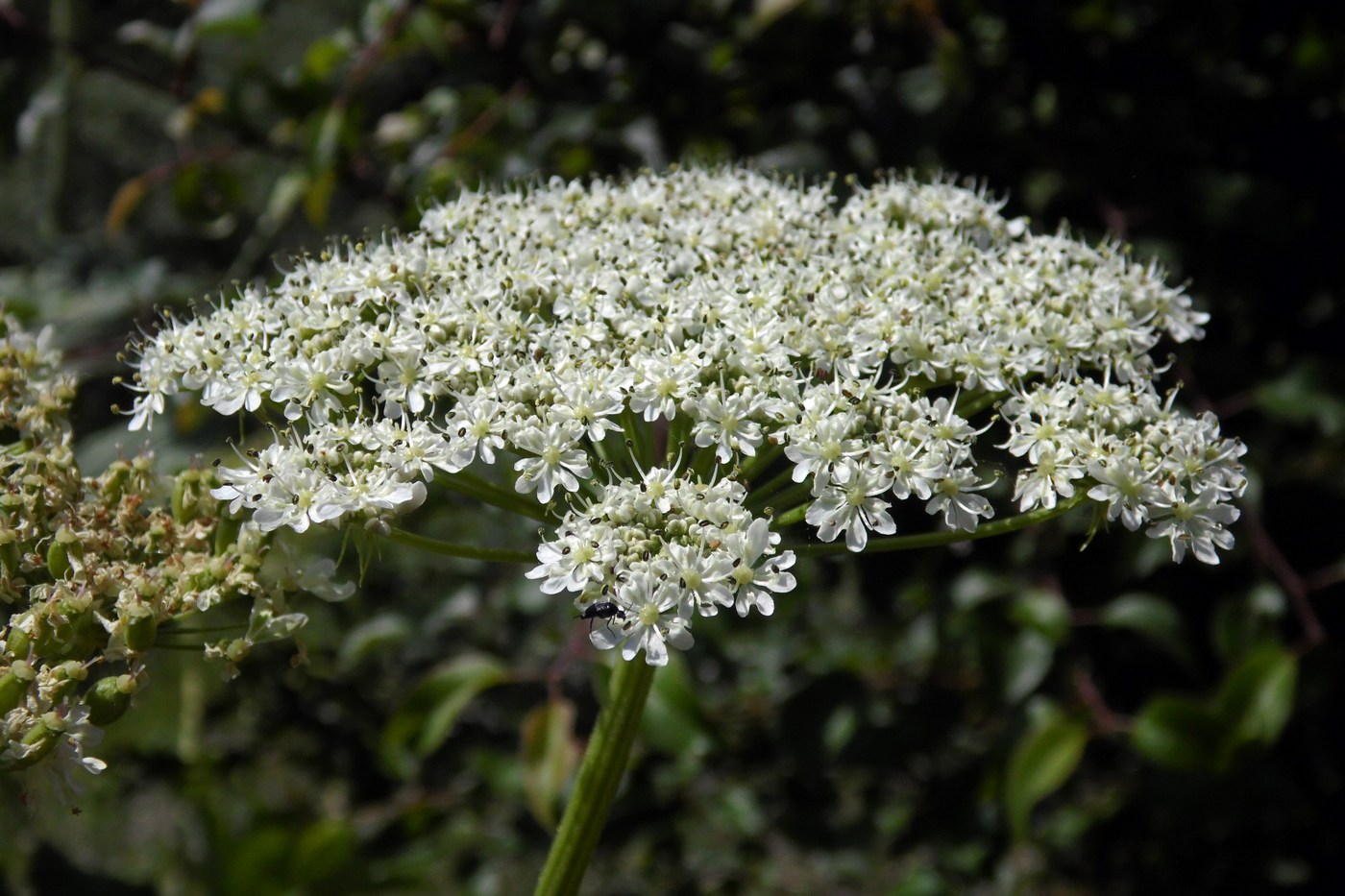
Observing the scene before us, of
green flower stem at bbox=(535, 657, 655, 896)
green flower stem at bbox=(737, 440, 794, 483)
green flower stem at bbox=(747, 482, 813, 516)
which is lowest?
green flower stem at bbox=(535, 657, 655, 896)

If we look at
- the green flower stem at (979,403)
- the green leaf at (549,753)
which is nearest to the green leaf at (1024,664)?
the green leaf at (549,753)

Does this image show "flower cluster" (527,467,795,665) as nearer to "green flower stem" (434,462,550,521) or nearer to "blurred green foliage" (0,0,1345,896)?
"green flower stem" (434,462,550,521)

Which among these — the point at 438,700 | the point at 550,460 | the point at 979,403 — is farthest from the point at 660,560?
the point at 438,700

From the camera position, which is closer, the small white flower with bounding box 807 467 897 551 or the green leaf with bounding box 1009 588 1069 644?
the small white flower with bounding box 807 467 897 551

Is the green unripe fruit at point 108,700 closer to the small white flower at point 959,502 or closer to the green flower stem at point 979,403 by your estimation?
the small white flower at point 959,502

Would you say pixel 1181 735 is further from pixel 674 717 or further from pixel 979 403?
pixel 979 403

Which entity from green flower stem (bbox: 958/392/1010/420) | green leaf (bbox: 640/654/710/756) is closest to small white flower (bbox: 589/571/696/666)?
green flower stem (bbox: 958/392/1010/420)
